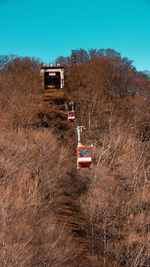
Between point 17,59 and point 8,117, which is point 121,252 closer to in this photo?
point 8,117

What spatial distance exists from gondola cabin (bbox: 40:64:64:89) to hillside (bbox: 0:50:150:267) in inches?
219

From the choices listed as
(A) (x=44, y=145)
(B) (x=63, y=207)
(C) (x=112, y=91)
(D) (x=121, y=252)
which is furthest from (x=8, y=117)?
(C) (x=112, y=91)

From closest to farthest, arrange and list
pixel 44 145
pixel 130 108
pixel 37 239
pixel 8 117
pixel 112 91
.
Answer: pixel 37 239, pixel 44 145, pixel 8 117, pixel 130 108, pixel 112 91

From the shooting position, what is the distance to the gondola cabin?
104ft

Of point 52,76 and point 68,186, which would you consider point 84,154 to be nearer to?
point 68,186

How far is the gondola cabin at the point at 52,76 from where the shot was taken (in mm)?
31734

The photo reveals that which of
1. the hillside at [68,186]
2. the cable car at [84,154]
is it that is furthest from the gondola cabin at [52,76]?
the cable car at [84,154]

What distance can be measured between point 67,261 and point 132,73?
2766 centimetres

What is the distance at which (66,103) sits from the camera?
973 inches

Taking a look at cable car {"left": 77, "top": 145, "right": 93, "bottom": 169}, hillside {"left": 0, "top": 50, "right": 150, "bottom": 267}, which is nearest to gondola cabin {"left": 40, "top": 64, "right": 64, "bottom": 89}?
hillside {"left": 0, "top": 50, "right": 150, "bottom": 267}

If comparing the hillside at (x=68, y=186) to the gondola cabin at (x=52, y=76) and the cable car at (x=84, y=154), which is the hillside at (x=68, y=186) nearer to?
the cable car at (x=84, y=154)

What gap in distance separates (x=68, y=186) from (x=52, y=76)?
1911 centimetres

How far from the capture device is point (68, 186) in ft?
49.6

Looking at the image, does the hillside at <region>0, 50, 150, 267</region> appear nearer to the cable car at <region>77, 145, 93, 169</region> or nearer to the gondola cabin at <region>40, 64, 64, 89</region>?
the cable car at <region>77, 145, 93, 169</region>
